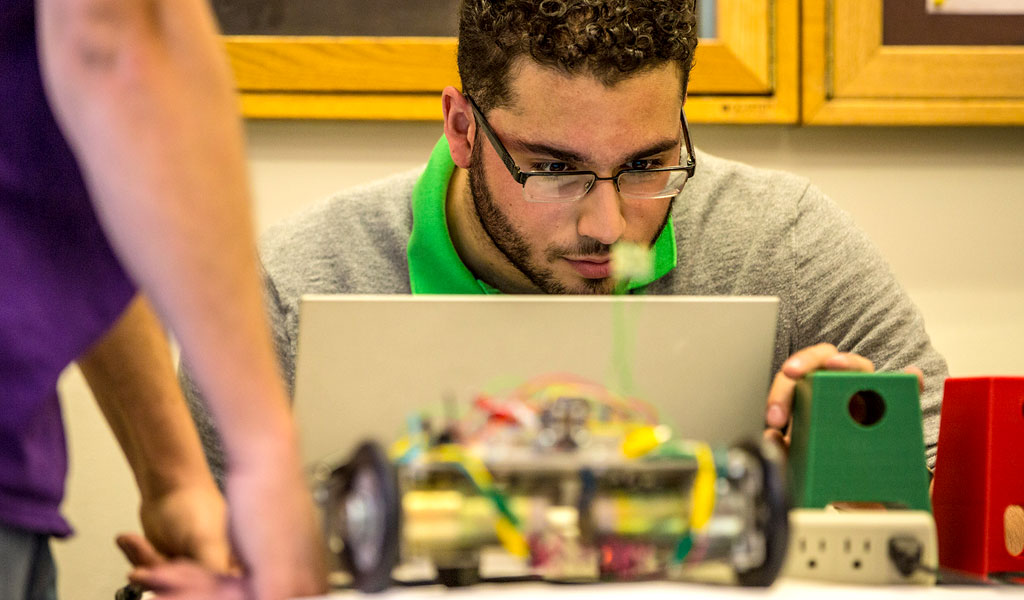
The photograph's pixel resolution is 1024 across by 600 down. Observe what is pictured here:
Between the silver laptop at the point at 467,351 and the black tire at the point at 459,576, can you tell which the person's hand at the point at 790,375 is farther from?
the black tire at the point at 459,576

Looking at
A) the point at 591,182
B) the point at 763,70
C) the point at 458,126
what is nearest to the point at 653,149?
the point at 591,182

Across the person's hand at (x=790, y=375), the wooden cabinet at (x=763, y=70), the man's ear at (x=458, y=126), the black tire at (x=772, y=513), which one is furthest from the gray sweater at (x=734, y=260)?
the black tire at (x=772, y=513)

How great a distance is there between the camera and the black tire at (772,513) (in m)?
0.51

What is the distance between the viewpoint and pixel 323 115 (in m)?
1.70

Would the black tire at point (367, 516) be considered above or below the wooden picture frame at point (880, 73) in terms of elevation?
below

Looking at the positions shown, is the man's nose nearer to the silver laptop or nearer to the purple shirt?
the silver laptop

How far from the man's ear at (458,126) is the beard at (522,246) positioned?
28 millimetres

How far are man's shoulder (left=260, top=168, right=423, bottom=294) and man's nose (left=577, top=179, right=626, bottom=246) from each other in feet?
1.17

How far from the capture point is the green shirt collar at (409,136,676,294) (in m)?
1.41

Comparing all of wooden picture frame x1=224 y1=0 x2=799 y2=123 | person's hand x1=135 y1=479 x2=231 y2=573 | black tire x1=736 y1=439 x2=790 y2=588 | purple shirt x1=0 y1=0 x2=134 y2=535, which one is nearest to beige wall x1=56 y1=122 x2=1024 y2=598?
wooden picture frame x1=224 y1=0 x2=799 y2=123

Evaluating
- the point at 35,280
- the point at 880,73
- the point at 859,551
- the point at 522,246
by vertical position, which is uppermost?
the point at 880,73

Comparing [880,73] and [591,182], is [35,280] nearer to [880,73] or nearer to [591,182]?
[591,182]

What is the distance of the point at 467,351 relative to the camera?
0.75m

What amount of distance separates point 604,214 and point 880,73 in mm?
775
